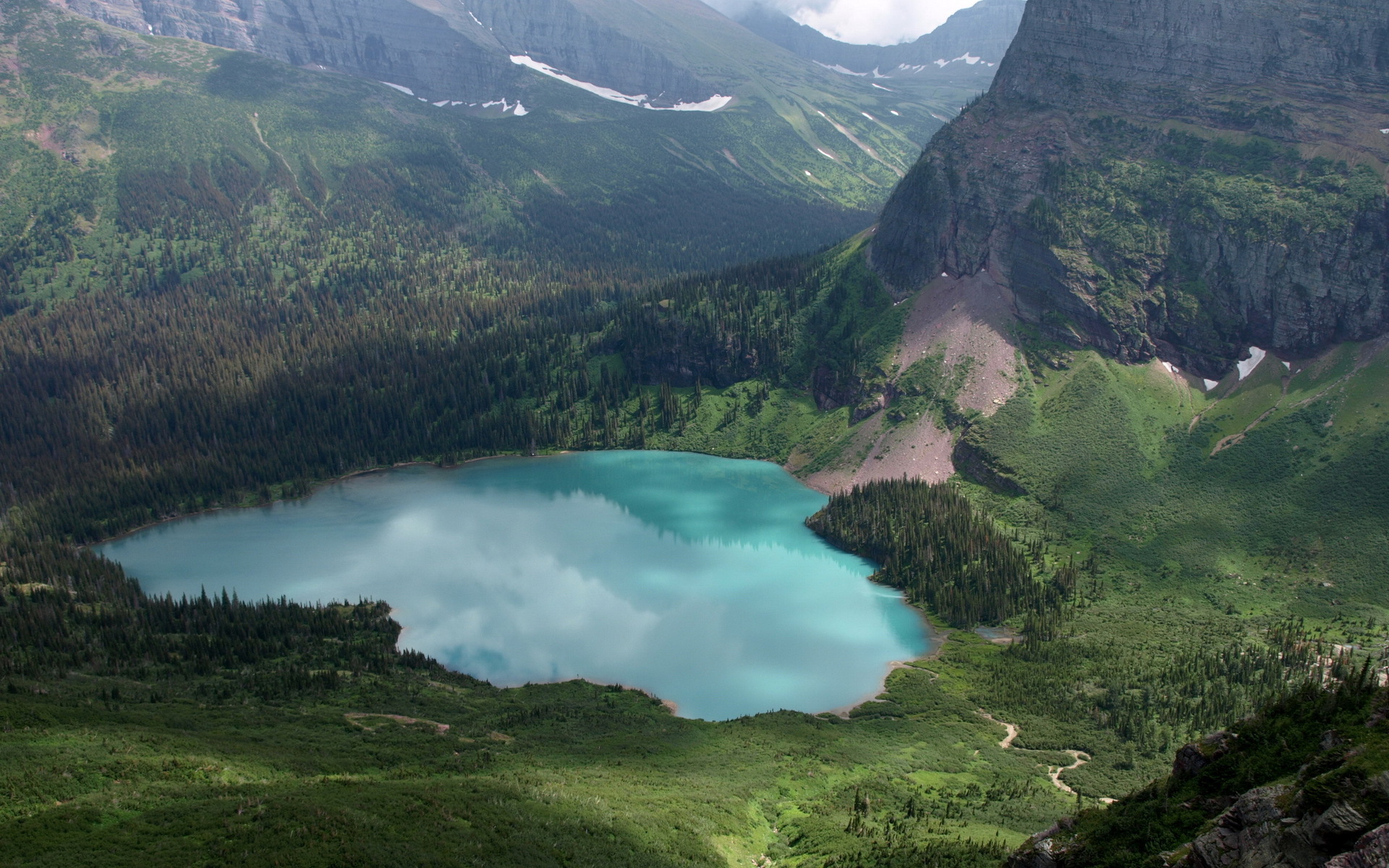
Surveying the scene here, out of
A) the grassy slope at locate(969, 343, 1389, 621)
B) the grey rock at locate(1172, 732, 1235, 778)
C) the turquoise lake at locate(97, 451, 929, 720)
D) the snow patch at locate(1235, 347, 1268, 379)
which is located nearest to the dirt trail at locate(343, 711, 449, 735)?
Answer: the turquoise lake at locate(97, 451, 929, 720)

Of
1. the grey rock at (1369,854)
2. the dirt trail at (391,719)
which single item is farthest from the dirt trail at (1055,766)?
the grey rock at (1369,854)

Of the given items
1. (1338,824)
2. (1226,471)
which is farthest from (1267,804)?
(1226,471)

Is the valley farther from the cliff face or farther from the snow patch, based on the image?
the snow patch

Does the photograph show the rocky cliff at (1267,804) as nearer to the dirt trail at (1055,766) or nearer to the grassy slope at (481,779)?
the grassy slope at (481,779)

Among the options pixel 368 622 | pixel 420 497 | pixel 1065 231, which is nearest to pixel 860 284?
pixel 1065 231

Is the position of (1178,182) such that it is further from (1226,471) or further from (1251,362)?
(1226,471)

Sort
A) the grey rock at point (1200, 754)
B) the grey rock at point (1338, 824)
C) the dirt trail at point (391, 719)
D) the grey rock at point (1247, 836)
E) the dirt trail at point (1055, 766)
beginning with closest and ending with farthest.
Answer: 1. the grey rock at point (1338, 824)
2. the grey rock at point (1247, 836)
3. the grey rock at point (1200, 754)
4. the dirt trail at point (1055, 766)
5. the dirt trail at point (391, 719)

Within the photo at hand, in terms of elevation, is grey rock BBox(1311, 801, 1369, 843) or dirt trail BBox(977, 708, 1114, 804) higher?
grey rock BBox(1311, 801, 1369, 843)
